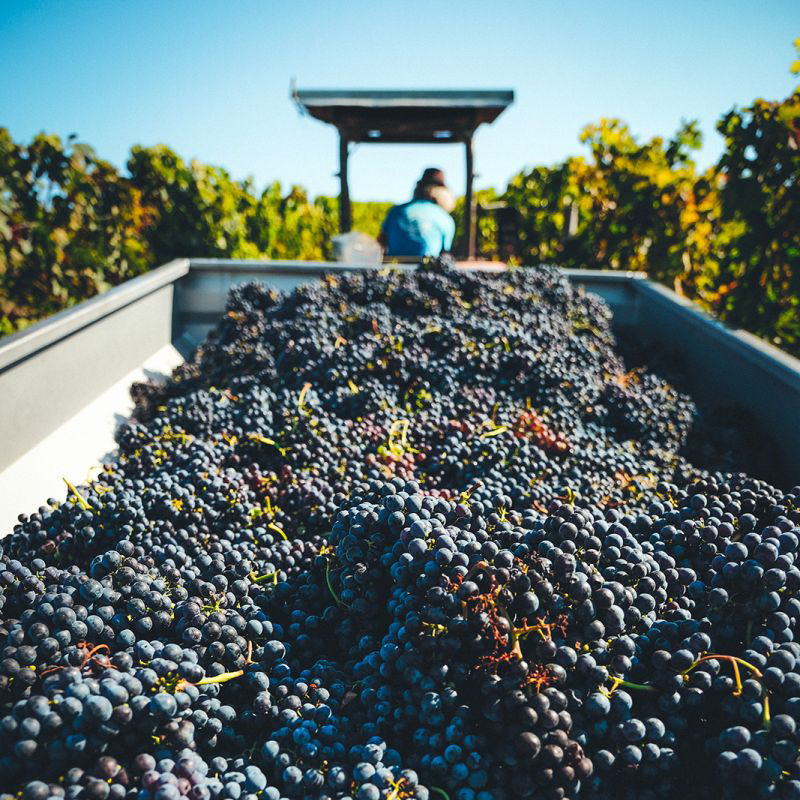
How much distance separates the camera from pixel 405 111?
5.78 m

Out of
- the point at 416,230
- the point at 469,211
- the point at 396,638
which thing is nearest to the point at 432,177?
the point at 469,211

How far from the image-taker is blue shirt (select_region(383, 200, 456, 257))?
503 cm

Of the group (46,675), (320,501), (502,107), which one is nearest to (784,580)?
(320,501)

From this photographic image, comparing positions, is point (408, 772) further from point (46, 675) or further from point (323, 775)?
point (46, 675)

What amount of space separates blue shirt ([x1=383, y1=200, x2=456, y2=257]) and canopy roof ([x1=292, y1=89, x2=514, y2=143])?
0.89m

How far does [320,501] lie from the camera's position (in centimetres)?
170

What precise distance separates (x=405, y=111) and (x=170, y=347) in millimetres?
3737

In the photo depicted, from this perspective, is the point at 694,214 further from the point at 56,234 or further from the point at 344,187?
the point at 56,234

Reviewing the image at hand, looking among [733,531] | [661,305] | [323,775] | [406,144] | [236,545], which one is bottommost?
[323,775]

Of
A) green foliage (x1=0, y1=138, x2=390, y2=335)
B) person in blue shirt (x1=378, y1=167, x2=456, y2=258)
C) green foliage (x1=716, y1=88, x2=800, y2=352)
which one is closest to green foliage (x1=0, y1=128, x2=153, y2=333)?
green foliage (x1=0, y1=138, x2=390, y2=335)

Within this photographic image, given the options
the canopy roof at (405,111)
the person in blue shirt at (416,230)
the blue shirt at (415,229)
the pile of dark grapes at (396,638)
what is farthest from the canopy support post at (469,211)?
the pile of dark grapes at (396,638)

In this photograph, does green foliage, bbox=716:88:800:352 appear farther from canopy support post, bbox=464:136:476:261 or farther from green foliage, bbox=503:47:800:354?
canopy support post, bbox=464:136:476:261

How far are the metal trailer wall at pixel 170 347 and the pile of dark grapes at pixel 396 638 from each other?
48 cm

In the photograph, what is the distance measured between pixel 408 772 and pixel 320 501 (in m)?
0.85
